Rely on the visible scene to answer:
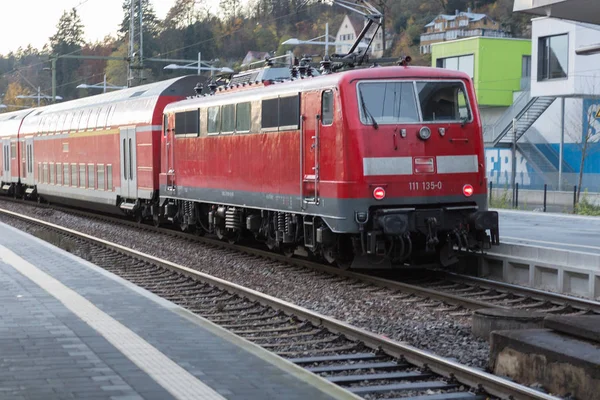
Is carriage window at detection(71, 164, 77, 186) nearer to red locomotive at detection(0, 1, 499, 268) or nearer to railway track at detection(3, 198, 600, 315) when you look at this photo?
red locomotive at detection(0, 1, 499, 268)

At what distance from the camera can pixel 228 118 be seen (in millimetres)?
18062

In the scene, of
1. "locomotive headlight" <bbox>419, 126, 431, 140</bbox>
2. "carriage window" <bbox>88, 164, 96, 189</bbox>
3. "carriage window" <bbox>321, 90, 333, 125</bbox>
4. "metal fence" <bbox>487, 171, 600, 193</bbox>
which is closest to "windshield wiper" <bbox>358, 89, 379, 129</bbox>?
"carriage window" <bbox>321, 90, 333, 125</bbox>

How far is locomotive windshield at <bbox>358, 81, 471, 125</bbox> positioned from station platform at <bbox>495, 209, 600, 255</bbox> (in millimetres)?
3984

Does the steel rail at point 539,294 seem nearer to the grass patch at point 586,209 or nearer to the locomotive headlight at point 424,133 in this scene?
the locomotive headlight at point 424,133

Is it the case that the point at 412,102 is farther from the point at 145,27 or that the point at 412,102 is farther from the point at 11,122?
the point at 145,27

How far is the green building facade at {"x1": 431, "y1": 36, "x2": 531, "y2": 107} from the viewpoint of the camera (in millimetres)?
53062

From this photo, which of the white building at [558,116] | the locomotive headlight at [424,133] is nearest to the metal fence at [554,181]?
the white building at [558,116]

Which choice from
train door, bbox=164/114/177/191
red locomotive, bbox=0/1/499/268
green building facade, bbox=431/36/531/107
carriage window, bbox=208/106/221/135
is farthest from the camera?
green building facade, bbox=431/36/531/107

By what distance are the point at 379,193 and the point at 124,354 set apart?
21.6ft

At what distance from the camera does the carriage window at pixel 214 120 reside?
18.6 meters

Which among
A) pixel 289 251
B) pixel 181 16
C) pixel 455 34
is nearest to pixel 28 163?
pixel 289 251

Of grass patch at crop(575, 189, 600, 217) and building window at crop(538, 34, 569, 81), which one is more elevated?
building window at crop(538, 34, 569, 81)

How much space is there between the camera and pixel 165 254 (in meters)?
19.3

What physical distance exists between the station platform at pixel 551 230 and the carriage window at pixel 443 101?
3881 mm
